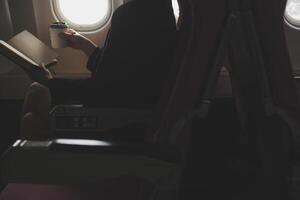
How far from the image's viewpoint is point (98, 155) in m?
0.89

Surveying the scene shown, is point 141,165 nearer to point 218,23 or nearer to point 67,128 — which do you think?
point 218,23

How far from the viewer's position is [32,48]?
1.77m

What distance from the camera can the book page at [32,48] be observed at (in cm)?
172

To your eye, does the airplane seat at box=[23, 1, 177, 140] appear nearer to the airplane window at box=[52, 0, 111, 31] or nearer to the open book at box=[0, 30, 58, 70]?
the open book at box=[0, 30, 58, 70]

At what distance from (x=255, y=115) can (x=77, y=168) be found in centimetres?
46

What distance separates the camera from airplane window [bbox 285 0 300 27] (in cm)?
242

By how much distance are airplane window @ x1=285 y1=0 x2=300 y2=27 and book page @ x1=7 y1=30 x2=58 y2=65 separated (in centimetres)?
137

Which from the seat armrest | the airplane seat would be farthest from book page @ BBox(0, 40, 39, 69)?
the seat armrest

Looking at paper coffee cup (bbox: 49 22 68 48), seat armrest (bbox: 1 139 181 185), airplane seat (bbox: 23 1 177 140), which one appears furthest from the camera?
paper coffee cup (bbox: 49 22 68 48)

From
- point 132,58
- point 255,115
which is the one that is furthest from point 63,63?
point 255,115

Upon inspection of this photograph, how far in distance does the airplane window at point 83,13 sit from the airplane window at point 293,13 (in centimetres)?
102

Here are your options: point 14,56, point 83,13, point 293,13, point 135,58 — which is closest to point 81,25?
point 83,13

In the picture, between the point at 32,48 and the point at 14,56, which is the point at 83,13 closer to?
the point at 32,48

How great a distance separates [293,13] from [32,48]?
150 cm
